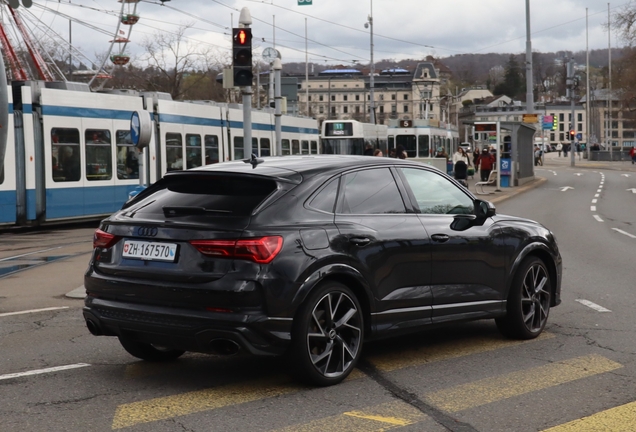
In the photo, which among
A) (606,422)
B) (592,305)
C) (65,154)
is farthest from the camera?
(65,154)

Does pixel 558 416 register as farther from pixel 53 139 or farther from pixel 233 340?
pixel 53 139

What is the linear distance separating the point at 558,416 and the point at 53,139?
57.6ft

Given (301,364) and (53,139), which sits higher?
(53,139)

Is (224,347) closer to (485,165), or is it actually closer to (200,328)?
(200,328)

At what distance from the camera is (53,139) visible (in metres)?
21.5

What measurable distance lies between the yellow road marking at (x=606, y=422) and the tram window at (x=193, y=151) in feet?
73.0

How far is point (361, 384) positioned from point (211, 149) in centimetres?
2322

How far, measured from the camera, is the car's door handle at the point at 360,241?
21.6 feet

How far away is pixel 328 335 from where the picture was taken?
6.38m

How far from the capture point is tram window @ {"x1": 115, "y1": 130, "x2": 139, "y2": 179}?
23.8m

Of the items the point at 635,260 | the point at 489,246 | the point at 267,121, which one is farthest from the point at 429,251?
the point at 267,121

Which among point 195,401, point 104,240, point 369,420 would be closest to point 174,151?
point 104,240

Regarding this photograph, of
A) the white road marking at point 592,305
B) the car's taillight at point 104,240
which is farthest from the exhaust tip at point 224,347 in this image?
the white road marking at point 592,305

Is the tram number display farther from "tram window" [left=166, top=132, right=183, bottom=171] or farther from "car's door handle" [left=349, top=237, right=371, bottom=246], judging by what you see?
"car's door handle" [left=349, top=237, right=371, bottom=246]
